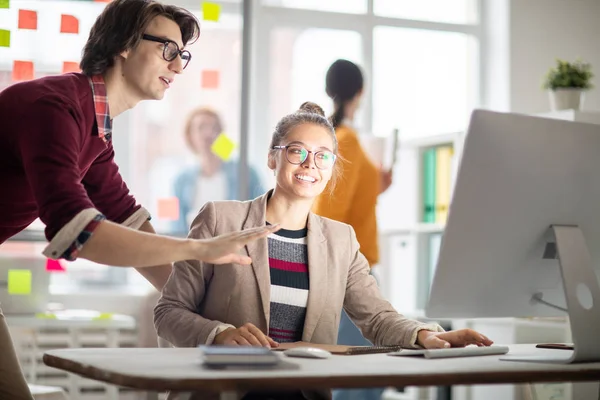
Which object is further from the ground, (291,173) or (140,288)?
(291,173)

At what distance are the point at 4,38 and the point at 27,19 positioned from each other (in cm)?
14

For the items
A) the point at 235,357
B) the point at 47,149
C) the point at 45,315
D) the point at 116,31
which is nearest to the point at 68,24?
the point at 45,315

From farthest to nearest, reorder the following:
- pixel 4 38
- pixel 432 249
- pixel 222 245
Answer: pixel 432 249 → pixel 4 38 → pixel 222 245

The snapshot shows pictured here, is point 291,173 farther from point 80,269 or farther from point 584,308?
point 80,269

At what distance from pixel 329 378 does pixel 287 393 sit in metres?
0.52

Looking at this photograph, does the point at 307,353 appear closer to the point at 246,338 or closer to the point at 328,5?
the point at 246,338

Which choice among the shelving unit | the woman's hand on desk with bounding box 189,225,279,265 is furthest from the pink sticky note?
the woman's hand on desk with bounding box 189,225,279,265

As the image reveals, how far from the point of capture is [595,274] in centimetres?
164

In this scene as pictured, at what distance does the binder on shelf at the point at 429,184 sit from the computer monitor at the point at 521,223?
2.75 m

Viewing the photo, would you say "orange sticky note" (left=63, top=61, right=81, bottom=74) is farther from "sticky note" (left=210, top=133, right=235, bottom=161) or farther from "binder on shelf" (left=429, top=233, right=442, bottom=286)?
"binder on shelf" (left=429, top=233, right=442, bottom=286)

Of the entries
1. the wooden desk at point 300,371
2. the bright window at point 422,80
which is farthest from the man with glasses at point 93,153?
the bright window at point 422,80

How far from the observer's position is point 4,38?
12.6 ft

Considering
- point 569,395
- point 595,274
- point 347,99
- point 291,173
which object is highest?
point 347,99

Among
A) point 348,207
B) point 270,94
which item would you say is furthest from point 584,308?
point 270,94
